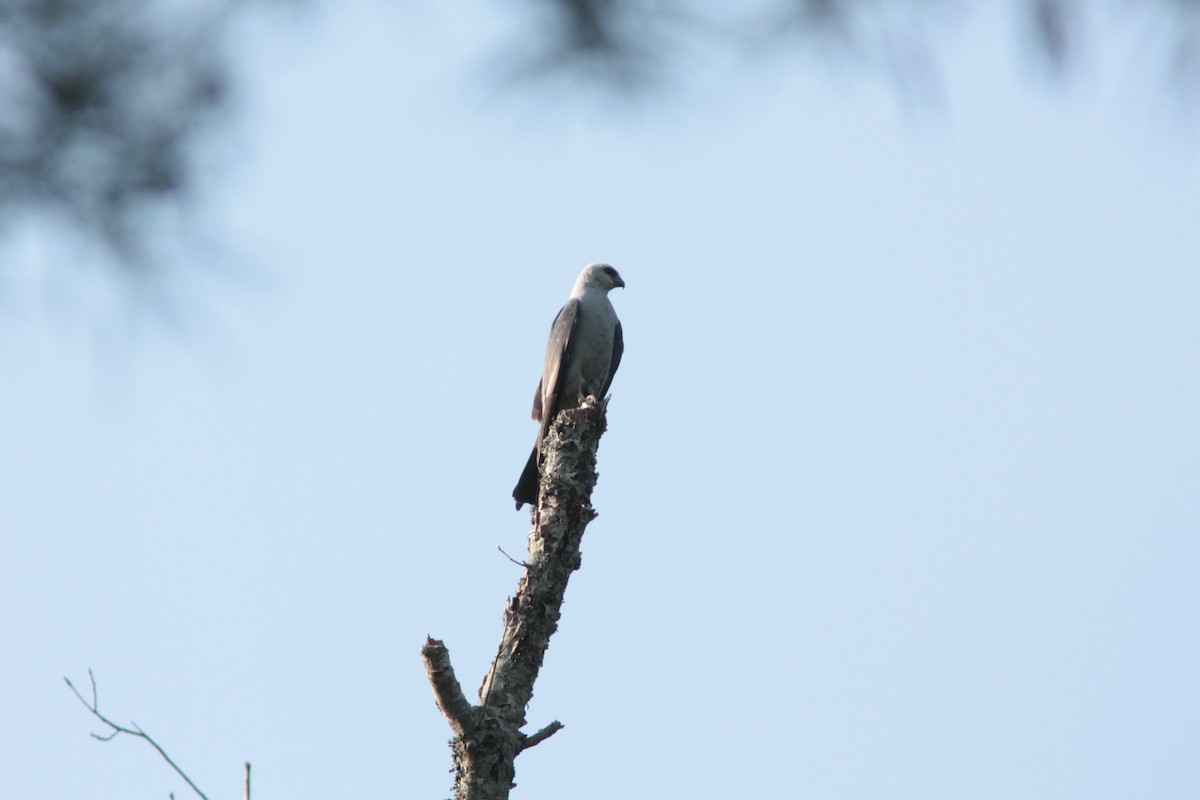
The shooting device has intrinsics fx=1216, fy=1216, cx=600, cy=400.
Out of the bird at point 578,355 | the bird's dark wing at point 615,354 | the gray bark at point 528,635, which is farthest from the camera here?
the bird's dark wing at point 615,354

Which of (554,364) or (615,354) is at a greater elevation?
(615,354)

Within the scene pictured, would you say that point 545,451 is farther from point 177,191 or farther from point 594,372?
point 177,191

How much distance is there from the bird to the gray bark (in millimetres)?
2308

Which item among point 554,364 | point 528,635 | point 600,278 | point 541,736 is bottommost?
Result: point 541,736

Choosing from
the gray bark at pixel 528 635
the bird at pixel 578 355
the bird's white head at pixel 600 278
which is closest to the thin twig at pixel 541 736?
the gray bark at pixel 528 635

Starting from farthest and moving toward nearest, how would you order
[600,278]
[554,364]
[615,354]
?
[600,278]
[615,354]
[554,364]

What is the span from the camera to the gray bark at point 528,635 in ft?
15.3

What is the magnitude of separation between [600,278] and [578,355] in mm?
1599

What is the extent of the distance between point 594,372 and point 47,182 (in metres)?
6.85

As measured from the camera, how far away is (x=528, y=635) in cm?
502

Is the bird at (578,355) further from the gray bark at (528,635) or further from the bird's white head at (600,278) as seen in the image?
the gray bark at (528,635)

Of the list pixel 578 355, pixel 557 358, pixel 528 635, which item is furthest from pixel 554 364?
pixel 528 635

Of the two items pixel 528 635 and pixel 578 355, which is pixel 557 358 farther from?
pixel 528 635

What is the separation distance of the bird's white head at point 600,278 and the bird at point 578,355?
2.24ft
